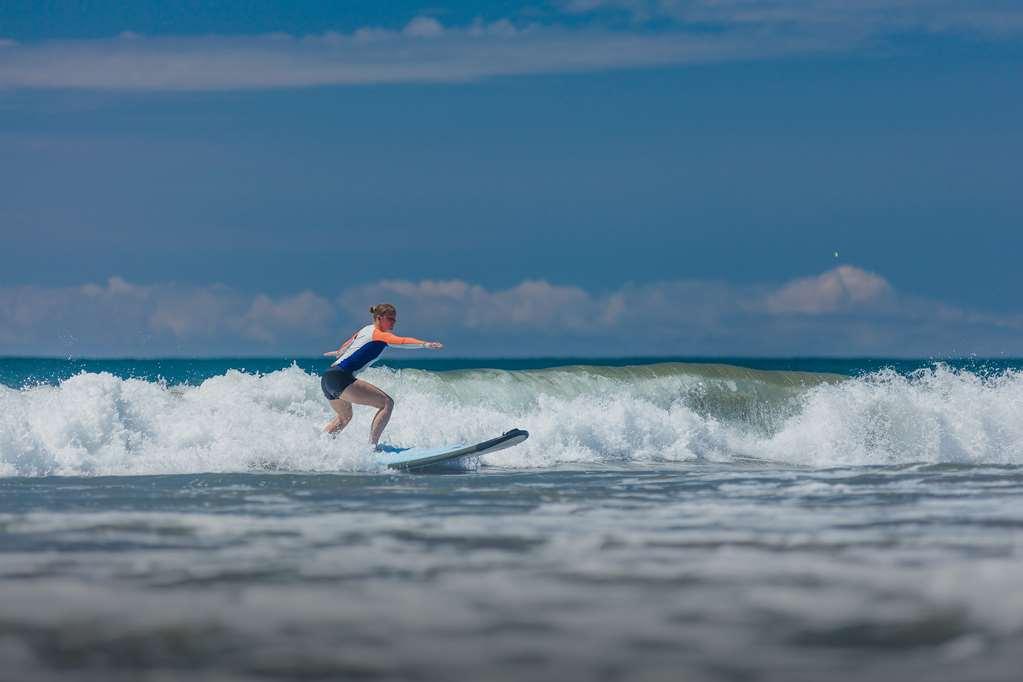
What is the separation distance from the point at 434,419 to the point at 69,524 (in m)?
10.2

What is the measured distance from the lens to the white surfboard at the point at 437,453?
605 inches

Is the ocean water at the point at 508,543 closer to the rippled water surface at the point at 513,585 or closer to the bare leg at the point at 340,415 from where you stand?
the rippled water surface at the point at 513,585

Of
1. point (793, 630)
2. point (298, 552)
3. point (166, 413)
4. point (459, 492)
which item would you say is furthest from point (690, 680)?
point (166, 413)

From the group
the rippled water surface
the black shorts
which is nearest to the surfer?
the black shorts

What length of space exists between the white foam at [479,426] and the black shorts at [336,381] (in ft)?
1.83

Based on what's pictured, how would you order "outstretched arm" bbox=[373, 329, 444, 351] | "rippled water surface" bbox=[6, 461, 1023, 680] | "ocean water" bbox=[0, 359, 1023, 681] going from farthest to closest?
"outstretched arm" bbox=[373, 329, 444, 351] < "ocean water" bbox=[0, 359, 1023, 681] < "rippled water surface" bbox=[6, 461, 1023, 680]

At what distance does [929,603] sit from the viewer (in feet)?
22.4

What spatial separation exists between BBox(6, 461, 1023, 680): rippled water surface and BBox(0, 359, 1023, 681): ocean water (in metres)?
0.03

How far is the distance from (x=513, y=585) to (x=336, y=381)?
8.72 m

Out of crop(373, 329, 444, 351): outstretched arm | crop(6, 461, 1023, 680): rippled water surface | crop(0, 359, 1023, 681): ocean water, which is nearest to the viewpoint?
crop(6, 461, 1023, 680): rippled water surface

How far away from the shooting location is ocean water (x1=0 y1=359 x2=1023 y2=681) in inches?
230

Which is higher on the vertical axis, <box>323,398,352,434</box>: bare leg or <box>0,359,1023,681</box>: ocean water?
<box>323,398,352,434</box>: bare leg

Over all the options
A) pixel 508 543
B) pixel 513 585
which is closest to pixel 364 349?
pixel 508 543

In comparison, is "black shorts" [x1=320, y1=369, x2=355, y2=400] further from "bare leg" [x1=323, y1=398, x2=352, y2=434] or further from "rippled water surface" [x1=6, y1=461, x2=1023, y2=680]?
"rippled water surface" [x1=6, y1=461, x2=1023, y2=680]
